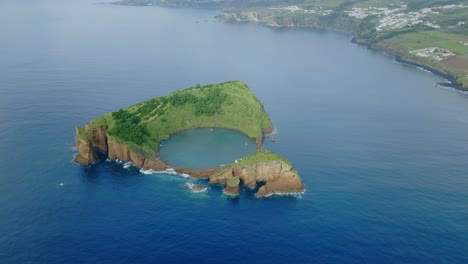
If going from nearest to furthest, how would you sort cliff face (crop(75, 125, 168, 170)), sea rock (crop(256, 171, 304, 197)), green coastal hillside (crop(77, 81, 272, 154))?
sea rock (crop(256, 171, 304, 197)) < cliff face (crop(75, 125, 168, 170)) < green coastal hillside (crop(77, 81, 272, 154))

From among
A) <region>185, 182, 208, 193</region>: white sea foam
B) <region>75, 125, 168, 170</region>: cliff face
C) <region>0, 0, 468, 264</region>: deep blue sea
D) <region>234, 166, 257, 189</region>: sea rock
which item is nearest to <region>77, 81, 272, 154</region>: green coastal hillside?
<region>75, 125, 168, 170</region>: cliff face

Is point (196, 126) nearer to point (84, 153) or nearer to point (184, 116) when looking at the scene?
point (184, 116)

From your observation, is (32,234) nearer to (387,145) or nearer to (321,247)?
(321,247)

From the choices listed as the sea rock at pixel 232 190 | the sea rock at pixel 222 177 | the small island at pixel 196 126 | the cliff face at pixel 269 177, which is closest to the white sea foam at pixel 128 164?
the small island at pixel 196 126

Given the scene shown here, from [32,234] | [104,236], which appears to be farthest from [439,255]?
[32,234]

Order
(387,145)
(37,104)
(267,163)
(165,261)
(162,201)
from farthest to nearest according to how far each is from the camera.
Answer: (37,104), (387,145), (267,163), (162,201), (165,261)

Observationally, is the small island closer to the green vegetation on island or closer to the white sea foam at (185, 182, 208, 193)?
the green vegetation on island
